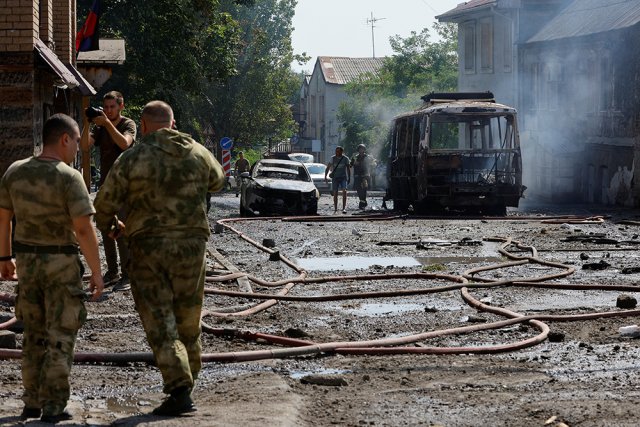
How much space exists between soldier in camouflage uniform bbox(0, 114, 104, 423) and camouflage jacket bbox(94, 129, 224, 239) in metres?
0.39

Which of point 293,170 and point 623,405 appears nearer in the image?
point 623,405

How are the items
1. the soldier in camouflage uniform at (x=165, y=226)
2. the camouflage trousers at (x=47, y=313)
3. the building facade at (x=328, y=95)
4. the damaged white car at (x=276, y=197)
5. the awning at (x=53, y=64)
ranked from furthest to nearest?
the building facade at (x=328, y=95)
the damaged white car at (x=276, y=197)
the awning at (x=53, y=64)
the soldier in camouflage uniform at (x=165, y=226)
the camouflage trousers at (x=47, y=313)

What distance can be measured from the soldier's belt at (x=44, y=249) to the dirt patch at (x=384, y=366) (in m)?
0.83

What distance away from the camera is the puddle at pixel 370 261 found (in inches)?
609

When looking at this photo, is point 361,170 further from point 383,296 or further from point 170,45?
point 383,296

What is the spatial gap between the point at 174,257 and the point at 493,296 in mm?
5899

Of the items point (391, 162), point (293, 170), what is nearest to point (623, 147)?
point (391, 162)

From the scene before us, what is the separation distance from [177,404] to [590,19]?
119 ft

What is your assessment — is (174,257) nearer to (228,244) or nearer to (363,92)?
(228,244)

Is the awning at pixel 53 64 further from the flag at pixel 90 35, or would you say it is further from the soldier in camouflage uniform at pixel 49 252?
the soldier in camouflage uniform at pixel 49 252

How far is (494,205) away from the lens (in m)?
28.2

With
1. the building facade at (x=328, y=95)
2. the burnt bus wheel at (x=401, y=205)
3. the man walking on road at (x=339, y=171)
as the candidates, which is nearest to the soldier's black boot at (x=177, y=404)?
the burnt bus wheel at (x=401, y=205)

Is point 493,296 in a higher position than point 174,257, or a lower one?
lower

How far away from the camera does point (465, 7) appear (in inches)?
2126
